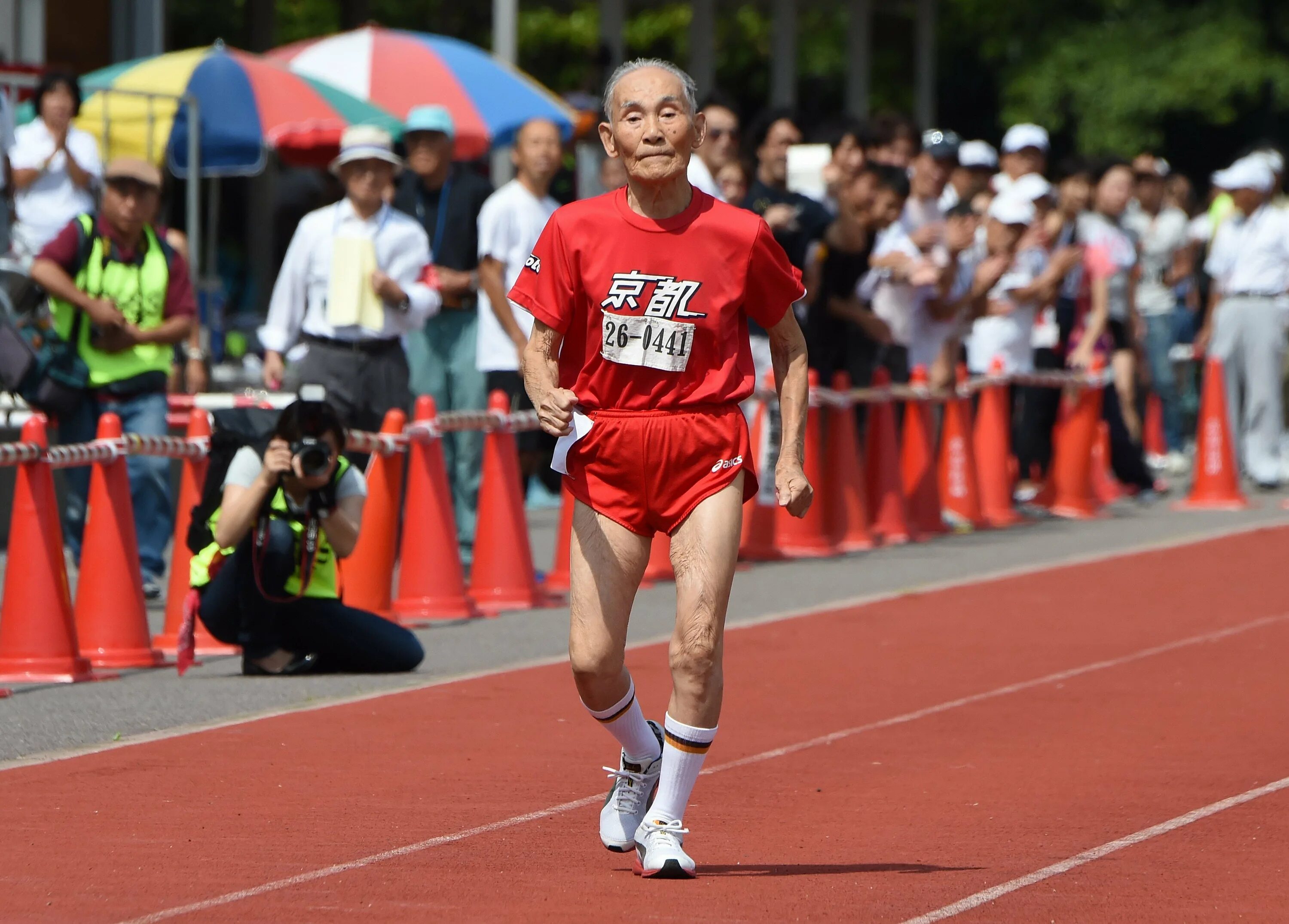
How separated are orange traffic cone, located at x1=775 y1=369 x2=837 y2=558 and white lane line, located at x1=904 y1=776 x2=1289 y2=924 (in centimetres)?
718

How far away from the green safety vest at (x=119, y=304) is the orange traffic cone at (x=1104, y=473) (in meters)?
8.51

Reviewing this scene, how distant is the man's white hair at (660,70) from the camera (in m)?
6.47

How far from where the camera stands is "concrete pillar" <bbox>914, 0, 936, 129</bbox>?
116 ft

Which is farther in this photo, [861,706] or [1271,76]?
[1271,76]

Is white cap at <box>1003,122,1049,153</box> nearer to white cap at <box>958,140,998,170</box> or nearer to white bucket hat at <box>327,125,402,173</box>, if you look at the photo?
white cap at <box>958,140,998,170</box>

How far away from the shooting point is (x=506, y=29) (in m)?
20.9

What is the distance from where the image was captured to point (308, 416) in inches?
381

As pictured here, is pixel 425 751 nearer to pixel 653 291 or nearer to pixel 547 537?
pixel 653 291

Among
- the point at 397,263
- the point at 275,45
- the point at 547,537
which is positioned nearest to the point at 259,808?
the point at 397,263

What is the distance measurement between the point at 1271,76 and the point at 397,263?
23.9 meters

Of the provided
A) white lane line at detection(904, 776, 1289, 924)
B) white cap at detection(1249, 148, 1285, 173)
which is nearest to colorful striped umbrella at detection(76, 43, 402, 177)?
white cap at detection(1249, 148, 1285, 173)

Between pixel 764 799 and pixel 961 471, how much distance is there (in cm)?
922

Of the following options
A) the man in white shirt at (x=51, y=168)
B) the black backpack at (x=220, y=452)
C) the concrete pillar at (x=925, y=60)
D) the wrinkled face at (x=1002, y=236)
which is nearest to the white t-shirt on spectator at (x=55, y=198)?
the man in white shirt at (x=51, y=168)

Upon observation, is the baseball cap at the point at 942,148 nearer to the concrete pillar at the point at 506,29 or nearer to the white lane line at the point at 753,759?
the concrete pillar at the point at 506,29
